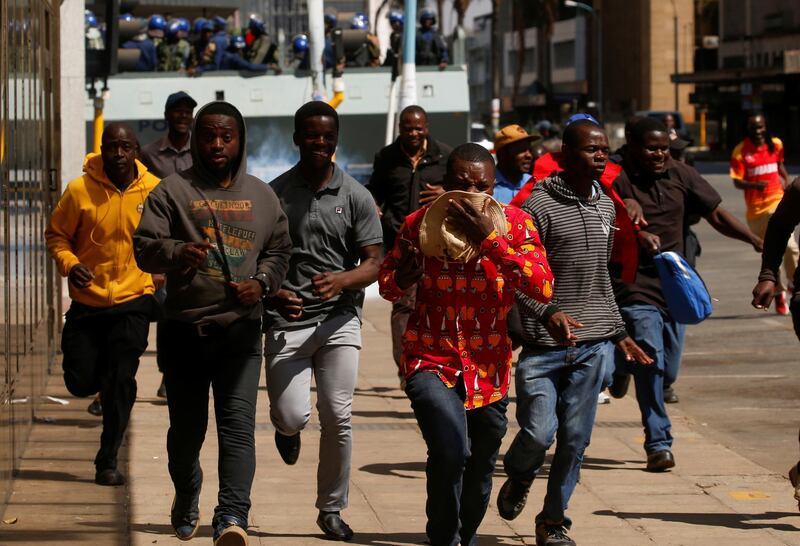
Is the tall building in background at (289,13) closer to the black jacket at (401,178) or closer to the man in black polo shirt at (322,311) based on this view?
the black jacket at (401,178)

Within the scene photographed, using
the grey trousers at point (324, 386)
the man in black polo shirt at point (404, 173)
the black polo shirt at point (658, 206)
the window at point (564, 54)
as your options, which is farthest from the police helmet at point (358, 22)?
the window at point (564, 54)

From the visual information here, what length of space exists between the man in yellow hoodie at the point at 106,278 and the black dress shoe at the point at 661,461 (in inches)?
103

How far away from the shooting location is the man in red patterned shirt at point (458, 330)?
556 cm

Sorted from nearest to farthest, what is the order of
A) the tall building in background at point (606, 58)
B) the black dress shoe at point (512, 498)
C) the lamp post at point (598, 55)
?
1. the black dress shoe at point (512, 498)
2. the tall building in background at point (606, 58)
3. the lamp post at point (598, 55)

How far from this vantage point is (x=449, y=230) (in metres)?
5.47

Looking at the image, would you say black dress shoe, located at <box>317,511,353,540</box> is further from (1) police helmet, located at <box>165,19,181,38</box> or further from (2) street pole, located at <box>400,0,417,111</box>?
(1) police helmet, located at <box>165,19,181,38</box>

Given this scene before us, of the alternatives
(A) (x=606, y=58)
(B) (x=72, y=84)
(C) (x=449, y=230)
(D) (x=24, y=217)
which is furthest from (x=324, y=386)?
(A) (x=606, y=58)

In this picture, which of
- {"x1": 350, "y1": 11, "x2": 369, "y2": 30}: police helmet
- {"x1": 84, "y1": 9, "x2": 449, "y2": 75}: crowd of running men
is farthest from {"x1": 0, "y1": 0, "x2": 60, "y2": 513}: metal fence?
{"x1": 84, "y1": 9, "x2": 449, "y2": 75}: crowd of running men

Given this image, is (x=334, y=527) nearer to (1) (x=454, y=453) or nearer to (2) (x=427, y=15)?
(1) (x=454, y=453)

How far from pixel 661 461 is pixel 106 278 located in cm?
292

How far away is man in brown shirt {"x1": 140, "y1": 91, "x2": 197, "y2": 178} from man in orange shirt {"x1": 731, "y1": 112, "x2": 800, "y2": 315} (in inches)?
289

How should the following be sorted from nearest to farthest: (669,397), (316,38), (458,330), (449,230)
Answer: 1. (449,230)
2. (458,330)
3. (669,397)
4. (316,38)

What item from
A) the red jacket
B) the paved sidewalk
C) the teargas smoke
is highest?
the teargas smoke

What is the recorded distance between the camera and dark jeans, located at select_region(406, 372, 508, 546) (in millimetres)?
5551
